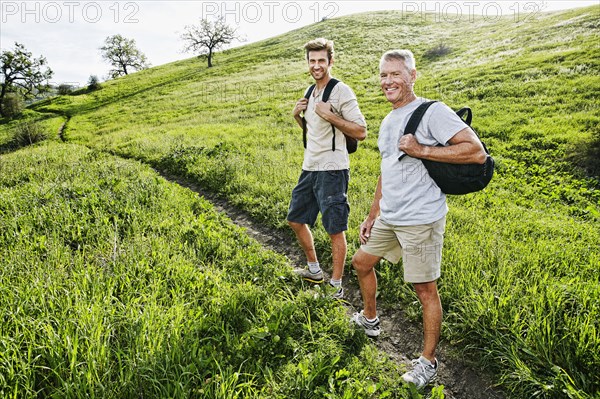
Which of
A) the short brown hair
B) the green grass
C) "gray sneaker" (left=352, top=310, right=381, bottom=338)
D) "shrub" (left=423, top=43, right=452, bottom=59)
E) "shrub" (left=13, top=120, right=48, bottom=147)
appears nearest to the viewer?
the green grass

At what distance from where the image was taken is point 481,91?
47.5 ft

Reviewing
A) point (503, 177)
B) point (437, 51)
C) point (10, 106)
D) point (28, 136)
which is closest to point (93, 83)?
point (10, 106)

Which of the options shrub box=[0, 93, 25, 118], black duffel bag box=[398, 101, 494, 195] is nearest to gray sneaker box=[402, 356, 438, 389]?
black duffel bag box=[398, 101, 494, 195]

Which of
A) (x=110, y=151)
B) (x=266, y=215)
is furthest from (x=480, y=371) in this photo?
(x=110, y=151)

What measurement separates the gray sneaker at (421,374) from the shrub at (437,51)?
30.5m

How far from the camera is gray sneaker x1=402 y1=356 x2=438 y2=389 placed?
2.80 meters

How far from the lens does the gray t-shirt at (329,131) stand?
3740mm

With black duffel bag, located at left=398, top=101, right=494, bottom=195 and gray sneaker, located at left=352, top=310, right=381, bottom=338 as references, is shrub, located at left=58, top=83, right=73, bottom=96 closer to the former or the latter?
gray sneaker, located at left=352, top=310, right=381, bottom=338

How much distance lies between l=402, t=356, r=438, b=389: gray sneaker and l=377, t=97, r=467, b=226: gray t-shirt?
1211mm

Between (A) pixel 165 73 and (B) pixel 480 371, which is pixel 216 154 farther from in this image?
(A) pixel 165 73

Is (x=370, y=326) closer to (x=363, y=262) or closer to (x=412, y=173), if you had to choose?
(x=363, y=262)

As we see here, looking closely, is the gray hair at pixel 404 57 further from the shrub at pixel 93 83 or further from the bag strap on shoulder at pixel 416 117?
the shrub at pixel 93 83

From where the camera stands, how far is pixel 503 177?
7.77m

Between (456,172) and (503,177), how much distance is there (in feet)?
20.7
